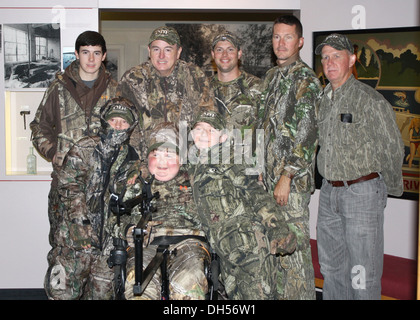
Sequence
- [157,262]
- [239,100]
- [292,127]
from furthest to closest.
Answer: [239,100] → [292,127] → [157,262]

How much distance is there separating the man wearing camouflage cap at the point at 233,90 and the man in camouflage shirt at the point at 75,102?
2.89ft

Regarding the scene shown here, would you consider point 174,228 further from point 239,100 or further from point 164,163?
point 239,100

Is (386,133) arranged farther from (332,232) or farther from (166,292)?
(166,292)

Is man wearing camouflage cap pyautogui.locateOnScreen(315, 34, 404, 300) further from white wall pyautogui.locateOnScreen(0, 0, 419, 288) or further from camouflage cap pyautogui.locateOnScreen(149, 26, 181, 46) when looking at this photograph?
camouflage cap pyautogui.locateOnScreen(149, 26, 181, 46)

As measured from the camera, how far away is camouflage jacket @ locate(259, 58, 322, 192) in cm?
374

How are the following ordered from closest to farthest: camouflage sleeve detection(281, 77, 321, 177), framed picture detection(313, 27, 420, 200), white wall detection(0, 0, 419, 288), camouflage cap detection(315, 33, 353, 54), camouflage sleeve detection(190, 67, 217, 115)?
1. camouflage cap detection(315, 33, 353, 54)
2. camouflage sleeve detection(281, 77, 321, 177)
3. camouflage sleeve detection(190, 67, 217, 115)
4. framed picture detection(313, 27, 420, 200)
5. white wall detection(0, 0, 419, 288)

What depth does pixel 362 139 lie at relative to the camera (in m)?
3.55

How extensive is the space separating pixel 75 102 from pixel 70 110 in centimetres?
8

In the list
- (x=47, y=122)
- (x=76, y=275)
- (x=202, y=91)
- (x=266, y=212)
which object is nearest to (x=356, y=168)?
(x=266, y=212)

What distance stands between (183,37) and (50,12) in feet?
12.1

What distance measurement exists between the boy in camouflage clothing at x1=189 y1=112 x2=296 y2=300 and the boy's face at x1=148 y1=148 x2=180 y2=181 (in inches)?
5.5

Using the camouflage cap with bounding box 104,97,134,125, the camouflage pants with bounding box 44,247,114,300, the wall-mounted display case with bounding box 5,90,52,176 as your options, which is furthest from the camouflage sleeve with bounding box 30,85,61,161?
the camouflage pants with bounding box 44,247,114,300

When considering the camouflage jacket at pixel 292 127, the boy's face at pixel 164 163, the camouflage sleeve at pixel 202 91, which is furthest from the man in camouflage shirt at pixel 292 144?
the boy's face at pixel 164 163
